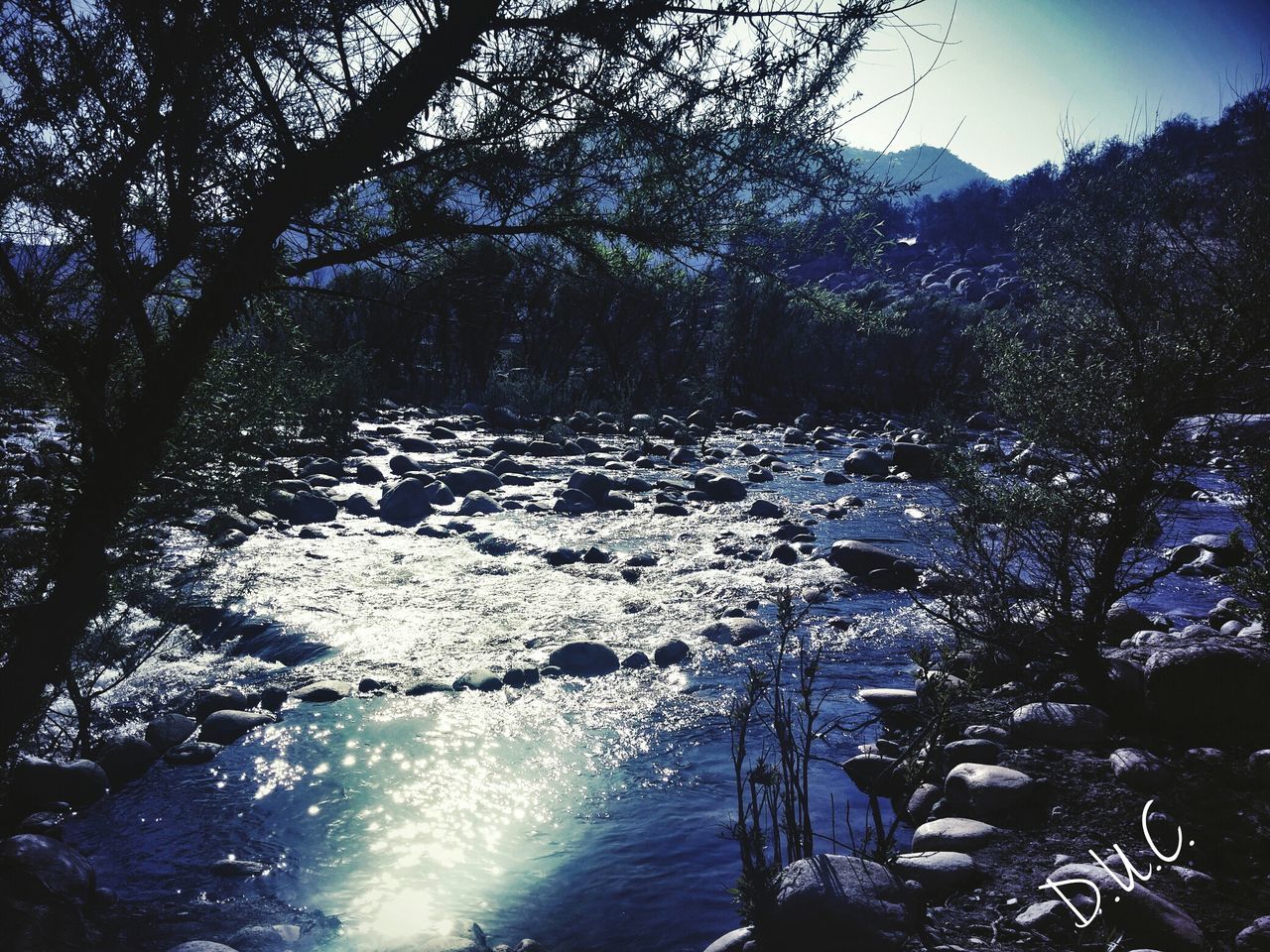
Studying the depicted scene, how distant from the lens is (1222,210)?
5.12m

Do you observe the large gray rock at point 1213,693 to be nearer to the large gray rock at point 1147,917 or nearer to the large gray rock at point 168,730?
the large gray rock at point 1147,917

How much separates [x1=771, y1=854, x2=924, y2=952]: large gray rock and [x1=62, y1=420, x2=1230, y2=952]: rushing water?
22.2 inches

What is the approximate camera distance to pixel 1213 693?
3.47 metres

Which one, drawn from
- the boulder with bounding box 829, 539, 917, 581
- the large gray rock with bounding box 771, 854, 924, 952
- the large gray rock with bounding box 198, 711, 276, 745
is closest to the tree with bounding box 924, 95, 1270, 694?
the boulder with bounding box 829, 539, 917, 581

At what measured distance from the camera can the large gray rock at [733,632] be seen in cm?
570

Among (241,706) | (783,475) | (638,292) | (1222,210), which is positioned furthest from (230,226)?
(783,475)

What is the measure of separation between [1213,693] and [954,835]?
4.76ft

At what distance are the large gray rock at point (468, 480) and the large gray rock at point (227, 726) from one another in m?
5.96

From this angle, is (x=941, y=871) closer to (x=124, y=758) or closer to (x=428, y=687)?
(x=428, y=687)

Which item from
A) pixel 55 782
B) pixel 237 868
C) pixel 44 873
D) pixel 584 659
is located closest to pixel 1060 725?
pixel 584 659

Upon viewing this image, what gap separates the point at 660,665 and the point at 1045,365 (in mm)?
3033

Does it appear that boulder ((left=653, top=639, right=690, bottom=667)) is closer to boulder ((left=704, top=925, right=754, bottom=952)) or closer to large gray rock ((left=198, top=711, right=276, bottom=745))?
large gray rock ((left=198, top=711, right=276, bottom=745))
